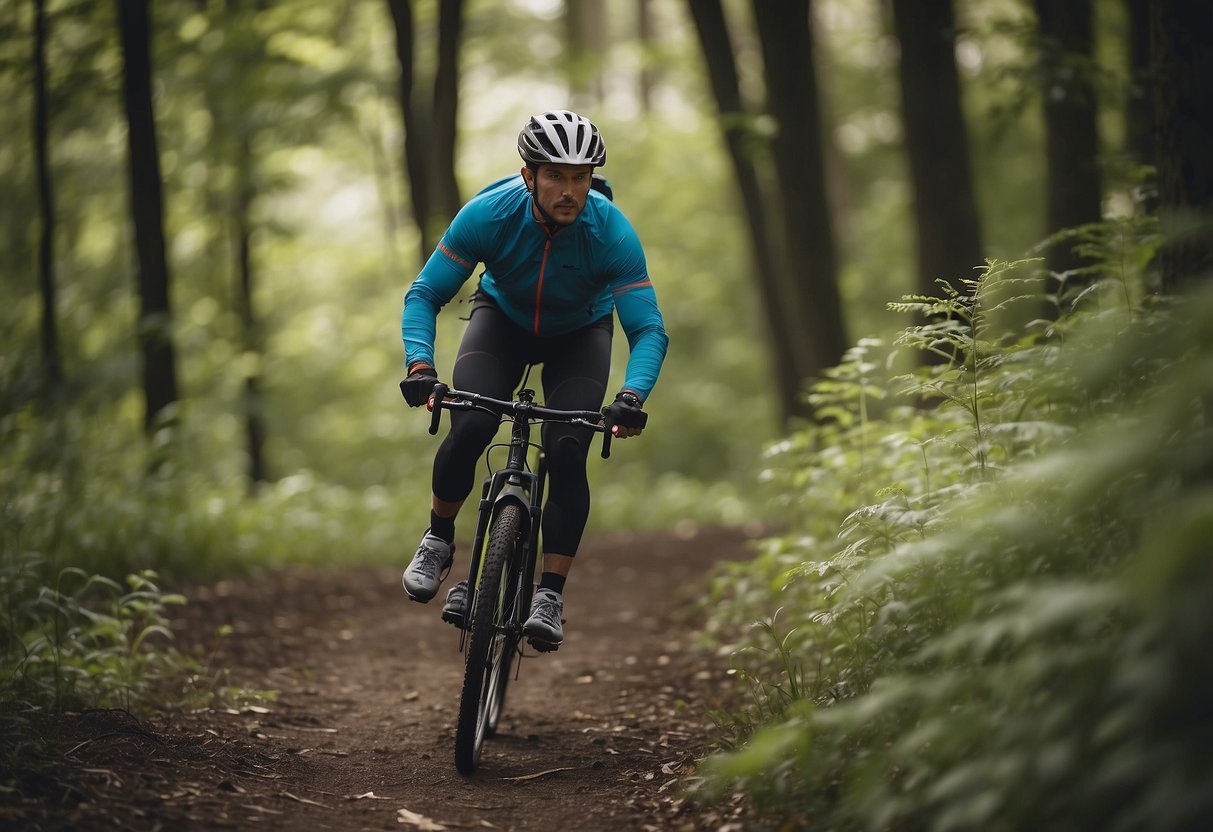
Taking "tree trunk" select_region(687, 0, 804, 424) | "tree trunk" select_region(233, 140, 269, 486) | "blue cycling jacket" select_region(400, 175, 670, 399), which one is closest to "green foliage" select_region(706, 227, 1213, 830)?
"blue cycling jacket" select_region(400, 175, 670, 399)

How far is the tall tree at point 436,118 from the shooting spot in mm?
12031

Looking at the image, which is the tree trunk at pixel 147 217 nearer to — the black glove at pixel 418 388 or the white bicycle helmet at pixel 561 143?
the black glove at pixel 418 388

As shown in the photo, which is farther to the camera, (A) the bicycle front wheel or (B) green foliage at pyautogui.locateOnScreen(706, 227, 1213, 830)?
(A) the bicycle front wheel

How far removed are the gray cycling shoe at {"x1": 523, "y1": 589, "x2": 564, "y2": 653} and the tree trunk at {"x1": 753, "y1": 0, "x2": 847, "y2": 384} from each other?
678 centimetres

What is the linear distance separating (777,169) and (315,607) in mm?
6570

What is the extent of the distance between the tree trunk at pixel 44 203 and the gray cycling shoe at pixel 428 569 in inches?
285

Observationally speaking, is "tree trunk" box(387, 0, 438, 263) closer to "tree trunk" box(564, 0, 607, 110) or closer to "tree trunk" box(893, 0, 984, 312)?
"tree trunk" box(564, 0, 607, 110)

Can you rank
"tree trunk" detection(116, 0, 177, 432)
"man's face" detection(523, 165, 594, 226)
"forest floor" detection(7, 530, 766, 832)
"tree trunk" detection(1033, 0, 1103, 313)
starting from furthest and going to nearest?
"tree trunk" detection(116, 0, 177, 432) → "tree trunk" detection(1033, 0, 1103, 313) → "man's face" detection(523, 165, 594, 226) → "forest floor" detection(7, 530, 766, 832)

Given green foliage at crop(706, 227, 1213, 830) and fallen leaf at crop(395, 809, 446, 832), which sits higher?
green foliage at crop(706, 227, 1213, 830)

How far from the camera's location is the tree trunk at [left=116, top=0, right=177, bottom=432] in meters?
9.68

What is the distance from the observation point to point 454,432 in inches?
188

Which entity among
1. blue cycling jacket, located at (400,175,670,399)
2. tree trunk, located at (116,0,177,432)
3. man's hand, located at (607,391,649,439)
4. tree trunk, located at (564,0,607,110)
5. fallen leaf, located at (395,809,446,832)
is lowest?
fallen leaf, located at (395,809,446,832)

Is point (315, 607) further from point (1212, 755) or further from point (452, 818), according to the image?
point (1212, 755)

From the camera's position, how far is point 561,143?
4.83 meters
